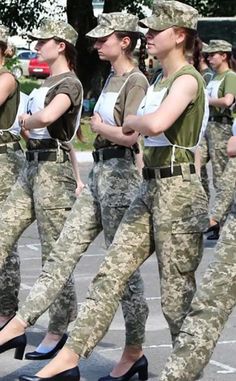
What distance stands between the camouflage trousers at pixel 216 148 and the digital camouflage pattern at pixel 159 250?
21.5 ft

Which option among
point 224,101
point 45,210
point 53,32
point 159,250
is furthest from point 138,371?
point 224,101

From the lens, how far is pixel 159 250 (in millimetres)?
6250

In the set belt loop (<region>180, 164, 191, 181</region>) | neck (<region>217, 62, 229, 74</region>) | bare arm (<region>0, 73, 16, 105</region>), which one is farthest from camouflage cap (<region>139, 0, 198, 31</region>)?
neck (<region>217, 62, 229, 74</region>)

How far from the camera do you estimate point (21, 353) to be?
7.05 m

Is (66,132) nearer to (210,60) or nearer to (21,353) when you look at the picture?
(21,353)

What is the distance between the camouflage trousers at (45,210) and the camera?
24.4 feet

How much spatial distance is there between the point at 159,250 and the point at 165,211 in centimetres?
21

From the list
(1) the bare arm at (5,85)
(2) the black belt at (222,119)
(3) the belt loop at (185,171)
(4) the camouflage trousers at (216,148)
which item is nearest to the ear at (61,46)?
(1) the bare arm at (5,85)

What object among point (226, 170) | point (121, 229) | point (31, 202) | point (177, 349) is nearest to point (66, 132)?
point (31, 202)

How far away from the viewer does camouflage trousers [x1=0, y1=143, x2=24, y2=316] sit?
792 centimetres

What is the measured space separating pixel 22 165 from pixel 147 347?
1490mm

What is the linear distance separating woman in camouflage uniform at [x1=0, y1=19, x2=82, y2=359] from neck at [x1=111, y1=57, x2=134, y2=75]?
0.39 meters

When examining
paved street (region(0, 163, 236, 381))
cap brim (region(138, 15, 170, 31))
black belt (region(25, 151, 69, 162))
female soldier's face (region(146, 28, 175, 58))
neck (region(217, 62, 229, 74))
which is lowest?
neck (region(217, 62, 229, 74))

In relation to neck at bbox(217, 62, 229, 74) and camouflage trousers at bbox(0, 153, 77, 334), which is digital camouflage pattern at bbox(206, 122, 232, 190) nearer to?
neck at bbox(217, 62, 229, 74)
